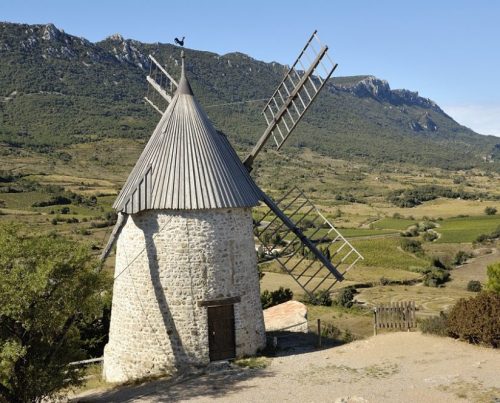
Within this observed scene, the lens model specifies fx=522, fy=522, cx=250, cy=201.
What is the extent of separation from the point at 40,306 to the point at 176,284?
351 centimetres

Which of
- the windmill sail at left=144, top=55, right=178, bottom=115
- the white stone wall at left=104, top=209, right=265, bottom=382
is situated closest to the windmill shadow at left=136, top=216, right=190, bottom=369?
the white stone wall at left=104, top=209, right=265, bottom=382

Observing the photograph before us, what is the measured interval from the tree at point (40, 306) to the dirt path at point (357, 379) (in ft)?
6.42

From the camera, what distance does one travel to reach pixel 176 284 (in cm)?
Answer: 1405

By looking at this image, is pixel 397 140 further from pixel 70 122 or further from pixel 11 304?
pixel 11 304

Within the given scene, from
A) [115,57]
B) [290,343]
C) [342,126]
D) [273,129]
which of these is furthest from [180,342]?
[342,126]

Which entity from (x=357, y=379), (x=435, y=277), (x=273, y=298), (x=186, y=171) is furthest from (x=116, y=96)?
(x=357, y=379)

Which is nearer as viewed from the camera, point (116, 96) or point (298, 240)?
point (298, 240)

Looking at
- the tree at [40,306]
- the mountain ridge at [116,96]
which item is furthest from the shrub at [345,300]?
the mountain ridge at [116,96]

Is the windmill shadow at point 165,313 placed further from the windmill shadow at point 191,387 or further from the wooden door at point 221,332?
the wooden door at point 221,332

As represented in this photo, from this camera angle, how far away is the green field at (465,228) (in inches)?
2291

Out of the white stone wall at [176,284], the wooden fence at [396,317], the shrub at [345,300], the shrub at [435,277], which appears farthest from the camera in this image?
the shrub at [435,277]

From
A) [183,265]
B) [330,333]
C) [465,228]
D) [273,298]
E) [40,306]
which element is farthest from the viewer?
[465,228]

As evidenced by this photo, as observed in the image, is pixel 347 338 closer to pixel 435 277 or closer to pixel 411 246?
pixel 435 277

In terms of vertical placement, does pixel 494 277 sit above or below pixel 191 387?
above
